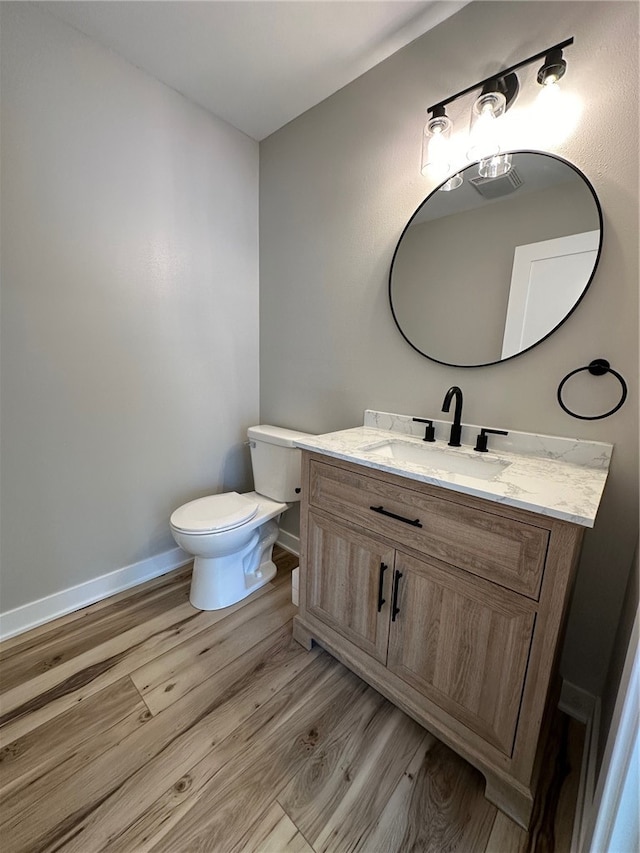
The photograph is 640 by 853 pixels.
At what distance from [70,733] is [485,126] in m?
2.49

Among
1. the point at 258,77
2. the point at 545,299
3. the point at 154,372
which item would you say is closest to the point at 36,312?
the point at 154,372

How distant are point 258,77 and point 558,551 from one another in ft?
7.31

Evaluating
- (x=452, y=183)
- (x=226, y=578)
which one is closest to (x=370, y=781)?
(x=226, y=578)

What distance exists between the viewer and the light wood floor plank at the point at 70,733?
1024 mm

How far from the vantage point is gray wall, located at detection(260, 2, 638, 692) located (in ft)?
3.43

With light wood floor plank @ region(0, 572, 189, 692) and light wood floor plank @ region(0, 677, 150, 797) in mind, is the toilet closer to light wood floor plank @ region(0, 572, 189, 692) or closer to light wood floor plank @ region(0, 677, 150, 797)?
light wood floor plank @ region(0, 572, 189, 692)

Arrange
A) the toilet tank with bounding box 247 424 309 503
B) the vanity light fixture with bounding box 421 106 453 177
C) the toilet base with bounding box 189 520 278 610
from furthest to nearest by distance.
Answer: the toilet tank with bounding box 247 424 309 503 → the toilet base with bounding box 189 520 278 610 → the vanity light fixture with bounding box 421 106 453 177

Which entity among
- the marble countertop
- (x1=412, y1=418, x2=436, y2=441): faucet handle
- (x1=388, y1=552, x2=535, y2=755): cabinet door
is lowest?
(x1=388, y1=552, x2=535, y2=755): cabinet door

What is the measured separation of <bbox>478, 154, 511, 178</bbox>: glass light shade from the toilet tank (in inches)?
52.6

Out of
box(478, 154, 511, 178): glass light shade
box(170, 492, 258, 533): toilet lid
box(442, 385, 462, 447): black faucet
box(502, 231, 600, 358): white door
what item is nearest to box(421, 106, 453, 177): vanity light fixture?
box(478, 154, 511, 178): glass light shade

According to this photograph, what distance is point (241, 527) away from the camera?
1.61 meters

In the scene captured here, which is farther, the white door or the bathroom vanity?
the white door

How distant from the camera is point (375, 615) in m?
1.19

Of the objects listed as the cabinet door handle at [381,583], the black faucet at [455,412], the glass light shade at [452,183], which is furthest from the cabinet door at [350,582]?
the glass light shade at [452,183]
